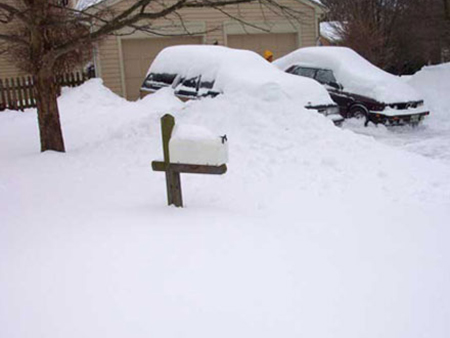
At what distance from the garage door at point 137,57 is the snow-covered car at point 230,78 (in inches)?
216

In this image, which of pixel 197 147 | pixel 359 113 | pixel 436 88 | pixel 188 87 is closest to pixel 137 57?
pixel 188 87

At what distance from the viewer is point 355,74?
1240cm

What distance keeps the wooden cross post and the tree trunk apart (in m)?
3.78

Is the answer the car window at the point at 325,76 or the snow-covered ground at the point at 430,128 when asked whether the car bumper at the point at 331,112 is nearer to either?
the snow-covered ground at the point at 430,128

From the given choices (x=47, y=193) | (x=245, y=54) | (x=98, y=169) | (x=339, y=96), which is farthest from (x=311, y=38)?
(x=47, y=193)

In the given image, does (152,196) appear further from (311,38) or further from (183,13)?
(311,38)

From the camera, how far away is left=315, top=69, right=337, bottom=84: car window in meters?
12.7

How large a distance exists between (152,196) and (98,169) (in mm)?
1685

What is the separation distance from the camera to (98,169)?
274 inches

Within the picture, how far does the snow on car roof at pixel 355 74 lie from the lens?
12.0 meters

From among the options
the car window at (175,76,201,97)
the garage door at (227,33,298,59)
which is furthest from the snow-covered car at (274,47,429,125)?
the garage door at (227,33,298,59)

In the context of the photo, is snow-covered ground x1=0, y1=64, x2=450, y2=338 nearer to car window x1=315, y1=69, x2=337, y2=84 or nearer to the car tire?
the car tire

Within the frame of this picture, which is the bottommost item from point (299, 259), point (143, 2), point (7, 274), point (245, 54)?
point (299, 259)

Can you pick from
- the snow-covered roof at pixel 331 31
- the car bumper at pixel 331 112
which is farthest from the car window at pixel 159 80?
the snow-covered roof at pixel 331 31
